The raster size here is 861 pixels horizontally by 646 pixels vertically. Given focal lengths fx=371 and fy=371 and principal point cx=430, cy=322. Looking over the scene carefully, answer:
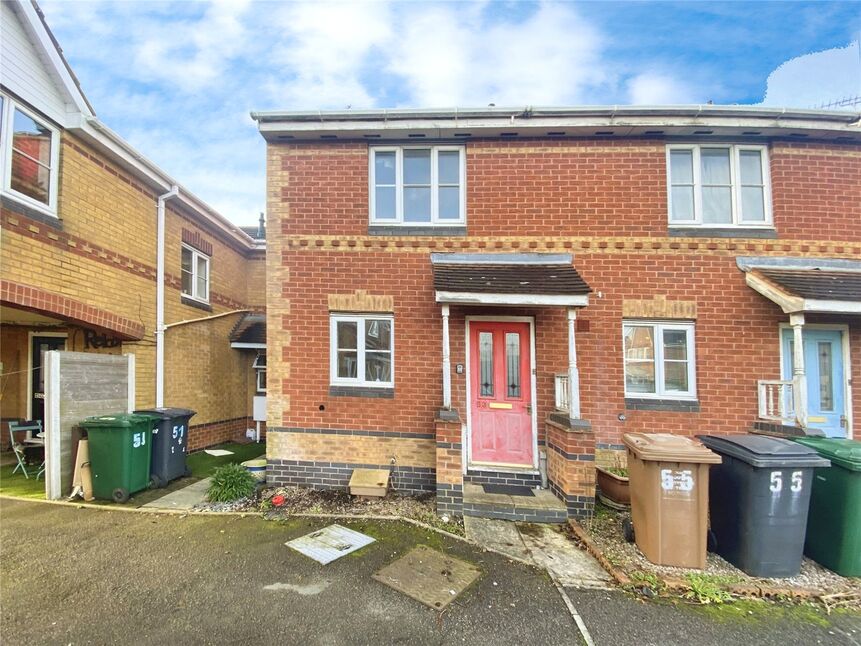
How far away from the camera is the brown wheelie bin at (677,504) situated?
379cm

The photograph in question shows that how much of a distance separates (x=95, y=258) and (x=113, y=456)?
136 inches

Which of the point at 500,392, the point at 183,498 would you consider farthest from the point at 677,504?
the point at 183,498

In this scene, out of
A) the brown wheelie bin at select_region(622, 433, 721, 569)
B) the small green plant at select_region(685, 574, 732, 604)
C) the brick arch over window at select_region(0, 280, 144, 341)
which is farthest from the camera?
the brick arch over window at select_region(0, 280, 144, 341)

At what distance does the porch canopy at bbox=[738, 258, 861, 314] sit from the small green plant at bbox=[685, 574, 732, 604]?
13.0ft

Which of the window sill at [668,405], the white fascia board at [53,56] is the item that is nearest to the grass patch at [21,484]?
the white fascia board at [53,56]

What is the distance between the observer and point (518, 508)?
198 inches

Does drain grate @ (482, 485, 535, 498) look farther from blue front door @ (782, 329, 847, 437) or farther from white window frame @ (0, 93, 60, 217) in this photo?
white window frame @ (0, 93, 60, 217)

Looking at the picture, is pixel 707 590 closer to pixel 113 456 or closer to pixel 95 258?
pixel 113 456

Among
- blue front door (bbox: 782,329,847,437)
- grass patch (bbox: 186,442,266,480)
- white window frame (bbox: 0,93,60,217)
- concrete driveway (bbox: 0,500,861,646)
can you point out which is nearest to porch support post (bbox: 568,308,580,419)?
concrete driveway (bbox: 0,500,861,646)

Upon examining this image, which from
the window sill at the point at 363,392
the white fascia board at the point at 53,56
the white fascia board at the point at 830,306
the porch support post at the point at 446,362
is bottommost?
the window sill at the point at 363,392

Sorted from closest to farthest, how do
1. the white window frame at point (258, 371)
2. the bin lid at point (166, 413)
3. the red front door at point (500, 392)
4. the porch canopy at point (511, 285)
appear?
the porch canopy at point (511, 285)
the red front door at point (500, 392)
the bin lid at point (166, 413)
the white window frame at point (258, 371)

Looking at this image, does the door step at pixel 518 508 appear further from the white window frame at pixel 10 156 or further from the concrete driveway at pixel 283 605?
the white window frame at pixel 10 156

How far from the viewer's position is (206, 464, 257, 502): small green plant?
5430 mm

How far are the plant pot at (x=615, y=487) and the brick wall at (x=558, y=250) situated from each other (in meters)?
0.45
